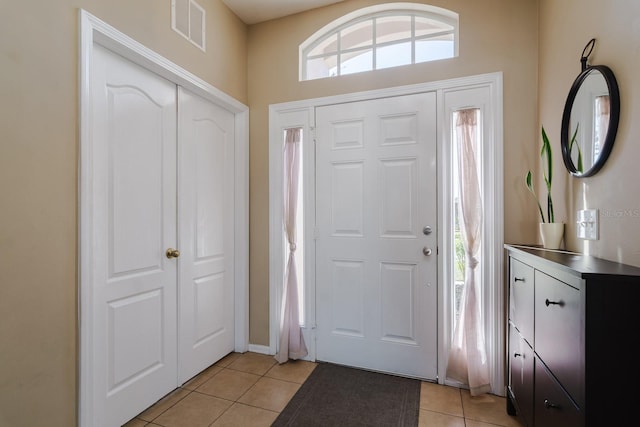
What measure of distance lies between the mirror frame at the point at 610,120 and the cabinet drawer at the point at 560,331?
0.53m

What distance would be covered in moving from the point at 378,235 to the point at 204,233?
4.37ft

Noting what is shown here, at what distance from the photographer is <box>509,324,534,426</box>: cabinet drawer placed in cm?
143

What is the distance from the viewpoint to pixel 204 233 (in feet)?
7.70

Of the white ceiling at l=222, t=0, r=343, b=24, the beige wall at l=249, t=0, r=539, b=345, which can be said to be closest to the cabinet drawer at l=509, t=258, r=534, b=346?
the beige wall at l=249, t=0, r=539, b=345

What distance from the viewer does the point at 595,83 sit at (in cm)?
133

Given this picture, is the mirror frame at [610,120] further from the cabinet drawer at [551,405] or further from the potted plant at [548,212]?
the cabinet drawer at [551,405]

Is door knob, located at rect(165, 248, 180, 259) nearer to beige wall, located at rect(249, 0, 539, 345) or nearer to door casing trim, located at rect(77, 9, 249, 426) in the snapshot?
door casing trim, located at rect(77, 9, 249, 426)

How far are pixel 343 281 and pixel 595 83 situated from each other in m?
1.87

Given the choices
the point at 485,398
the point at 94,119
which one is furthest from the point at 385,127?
the point at 485,398

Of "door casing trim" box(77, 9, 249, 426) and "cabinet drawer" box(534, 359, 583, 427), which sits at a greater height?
"door casing trim" box(77, 9, 249, 426)

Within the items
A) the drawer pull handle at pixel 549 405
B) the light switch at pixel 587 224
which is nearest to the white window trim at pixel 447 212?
the light switch at pixel 587 224

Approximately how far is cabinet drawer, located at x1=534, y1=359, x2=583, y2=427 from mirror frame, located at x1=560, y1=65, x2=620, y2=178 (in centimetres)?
89

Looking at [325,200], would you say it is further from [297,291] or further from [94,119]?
[94,119]

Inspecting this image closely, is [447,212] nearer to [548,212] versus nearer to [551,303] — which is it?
[548,212]
